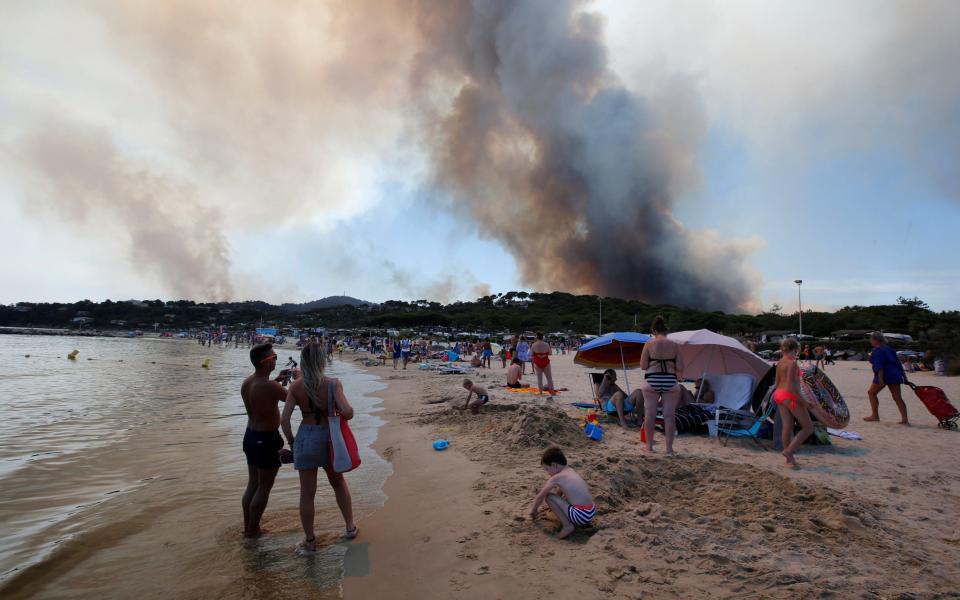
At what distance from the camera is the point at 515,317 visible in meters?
87.3

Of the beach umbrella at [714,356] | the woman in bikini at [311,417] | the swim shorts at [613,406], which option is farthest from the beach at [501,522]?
the beach umbrella at [714,356]

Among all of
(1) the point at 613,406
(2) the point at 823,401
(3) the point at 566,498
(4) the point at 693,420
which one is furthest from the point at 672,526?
(1) the point at 613,406

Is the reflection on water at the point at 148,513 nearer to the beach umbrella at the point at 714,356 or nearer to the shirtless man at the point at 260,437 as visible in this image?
the shirtless man at the point at 260,437

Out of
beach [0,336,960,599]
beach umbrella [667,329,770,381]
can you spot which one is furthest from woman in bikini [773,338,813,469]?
beach umbrella [667,329,770,381]

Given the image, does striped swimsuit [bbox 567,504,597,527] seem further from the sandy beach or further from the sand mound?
the sand mound

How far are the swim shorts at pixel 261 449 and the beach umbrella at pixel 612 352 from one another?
6.56 m

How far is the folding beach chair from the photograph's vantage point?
6.84 metres

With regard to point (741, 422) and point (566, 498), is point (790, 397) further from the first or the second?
point (566, 498)

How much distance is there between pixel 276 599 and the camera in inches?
121

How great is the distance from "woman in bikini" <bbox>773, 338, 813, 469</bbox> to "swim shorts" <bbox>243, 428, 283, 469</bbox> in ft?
18.8

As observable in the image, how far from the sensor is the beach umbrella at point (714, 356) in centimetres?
757

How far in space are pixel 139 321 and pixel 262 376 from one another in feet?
497

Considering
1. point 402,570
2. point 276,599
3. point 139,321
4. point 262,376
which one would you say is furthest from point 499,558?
point 139,321

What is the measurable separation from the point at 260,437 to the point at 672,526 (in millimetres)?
3469
